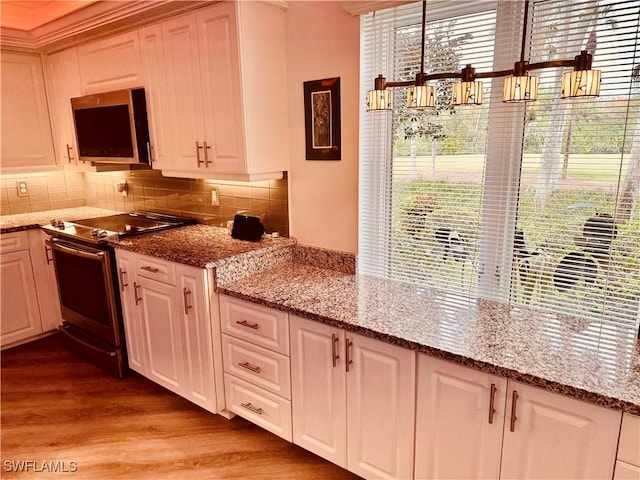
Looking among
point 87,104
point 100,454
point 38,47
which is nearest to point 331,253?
point 100,454

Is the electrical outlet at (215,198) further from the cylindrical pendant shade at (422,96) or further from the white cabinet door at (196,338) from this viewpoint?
the cylindrical pendant shade at (422,96)

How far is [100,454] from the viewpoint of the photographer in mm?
2166

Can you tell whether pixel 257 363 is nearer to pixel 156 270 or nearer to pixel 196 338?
pixel 196 338

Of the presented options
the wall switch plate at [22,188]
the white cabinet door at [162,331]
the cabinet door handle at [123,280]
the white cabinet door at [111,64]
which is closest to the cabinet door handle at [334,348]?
the white cabinet door at [162,331]

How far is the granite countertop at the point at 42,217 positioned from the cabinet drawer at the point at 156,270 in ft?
4.00

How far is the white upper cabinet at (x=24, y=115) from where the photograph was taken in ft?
10.3

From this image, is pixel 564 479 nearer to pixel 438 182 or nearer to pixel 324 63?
pixel 438 182

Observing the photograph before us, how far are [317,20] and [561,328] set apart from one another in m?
1.80

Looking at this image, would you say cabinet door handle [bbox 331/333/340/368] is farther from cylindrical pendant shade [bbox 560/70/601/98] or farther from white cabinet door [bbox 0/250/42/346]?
white cabinet door [bbox 0/250/42/346]

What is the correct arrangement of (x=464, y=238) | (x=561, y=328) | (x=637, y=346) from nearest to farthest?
(x=637, y=346) → (x=561, y=328) → (x=464, y=238)

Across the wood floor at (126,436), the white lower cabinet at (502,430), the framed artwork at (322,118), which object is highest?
the framed artwork at (322,118)

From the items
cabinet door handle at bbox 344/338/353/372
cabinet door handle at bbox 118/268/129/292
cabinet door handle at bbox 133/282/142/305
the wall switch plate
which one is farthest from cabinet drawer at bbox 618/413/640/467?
the wall switch plate

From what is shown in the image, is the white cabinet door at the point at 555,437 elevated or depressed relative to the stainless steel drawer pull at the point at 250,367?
elevated

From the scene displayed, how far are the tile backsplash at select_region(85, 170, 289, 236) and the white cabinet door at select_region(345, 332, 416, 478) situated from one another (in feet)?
3.47
